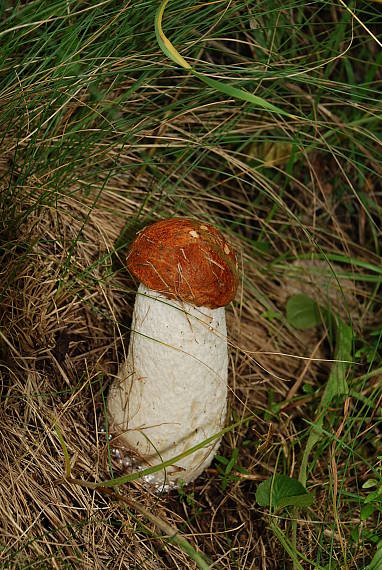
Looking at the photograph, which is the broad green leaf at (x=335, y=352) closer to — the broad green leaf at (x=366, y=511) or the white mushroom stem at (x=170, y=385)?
the broad green leaf at (x=366, y=511)

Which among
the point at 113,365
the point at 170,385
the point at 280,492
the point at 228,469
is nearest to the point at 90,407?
the point at 113,365

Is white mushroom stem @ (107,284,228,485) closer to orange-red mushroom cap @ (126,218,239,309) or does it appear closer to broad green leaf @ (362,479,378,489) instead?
orange-red mushroom cap @ (126,218,239,309)

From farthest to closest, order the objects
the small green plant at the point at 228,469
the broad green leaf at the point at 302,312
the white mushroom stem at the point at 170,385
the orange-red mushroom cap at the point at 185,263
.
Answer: the broad green leaf at the point at 302,312, the small green plant at the point at 228,469, the white mushroom stem at the point at 170,385, the orange-red mushroom cap at the point at 185,263

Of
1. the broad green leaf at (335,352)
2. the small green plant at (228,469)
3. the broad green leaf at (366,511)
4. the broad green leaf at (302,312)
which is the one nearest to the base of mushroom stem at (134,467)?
the small green plant at (228,469)

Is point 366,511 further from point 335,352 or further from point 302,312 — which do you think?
point 302,312

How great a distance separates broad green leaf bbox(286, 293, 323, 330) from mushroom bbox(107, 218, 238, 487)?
69cm

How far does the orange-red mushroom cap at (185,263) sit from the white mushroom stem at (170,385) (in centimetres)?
7

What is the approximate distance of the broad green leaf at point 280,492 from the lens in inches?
81.5

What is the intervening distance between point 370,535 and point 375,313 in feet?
3.63

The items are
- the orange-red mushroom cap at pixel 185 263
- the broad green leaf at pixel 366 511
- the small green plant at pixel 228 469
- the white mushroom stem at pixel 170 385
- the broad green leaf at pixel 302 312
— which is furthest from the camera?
the broad green leaf at pixel 302 312

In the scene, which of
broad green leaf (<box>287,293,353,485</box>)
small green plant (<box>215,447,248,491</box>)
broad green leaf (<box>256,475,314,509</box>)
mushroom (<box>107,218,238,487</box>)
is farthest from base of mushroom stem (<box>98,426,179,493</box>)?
broad green leaf (<box>287,293,353,485</box>)

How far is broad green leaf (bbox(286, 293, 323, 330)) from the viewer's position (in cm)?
285

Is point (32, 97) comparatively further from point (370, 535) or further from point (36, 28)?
point (370, 535)

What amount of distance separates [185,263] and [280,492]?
78 centimetres
